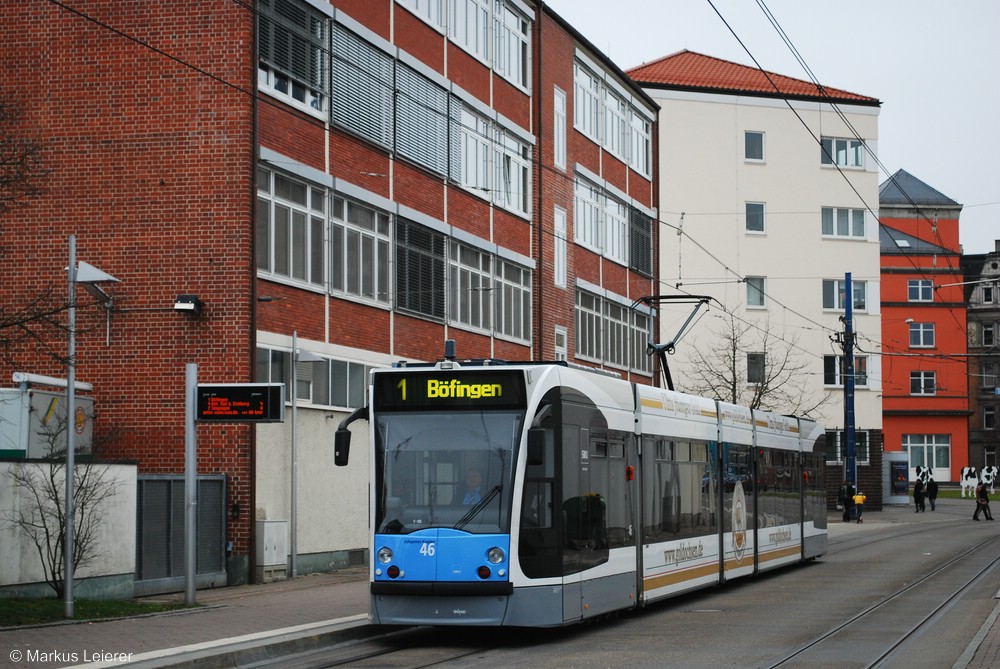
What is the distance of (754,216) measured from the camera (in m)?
66.0

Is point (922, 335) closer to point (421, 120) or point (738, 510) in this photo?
point (421, 120)

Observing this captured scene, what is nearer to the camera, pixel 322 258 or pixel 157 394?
pixel 157 394

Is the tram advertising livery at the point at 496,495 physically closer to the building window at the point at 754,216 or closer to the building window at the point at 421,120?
the building window at the point at 421,120

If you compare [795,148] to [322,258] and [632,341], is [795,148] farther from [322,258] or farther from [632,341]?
[322,258]

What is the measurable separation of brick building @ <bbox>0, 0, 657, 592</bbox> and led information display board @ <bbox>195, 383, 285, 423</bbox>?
9.18 feet

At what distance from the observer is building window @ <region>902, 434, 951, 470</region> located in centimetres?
10000

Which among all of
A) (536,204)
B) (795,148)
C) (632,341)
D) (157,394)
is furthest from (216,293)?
(795,148)

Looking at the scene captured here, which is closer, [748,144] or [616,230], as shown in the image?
[616,230]

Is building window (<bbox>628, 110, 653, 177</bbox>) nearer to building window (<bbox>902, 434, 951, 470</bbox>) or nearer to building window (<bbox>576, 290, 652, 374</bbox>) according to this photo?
building window (<bbox>576, 290, 652, 374</bbox>)

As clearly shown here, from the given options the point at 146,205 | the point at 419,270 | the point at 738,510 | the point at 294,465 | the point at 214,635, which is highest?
the point at 146,205

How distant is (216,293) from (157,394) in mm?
1873

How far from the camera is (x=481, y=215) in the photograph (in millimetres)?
35656

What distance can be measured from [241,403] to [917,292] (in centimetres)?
8451

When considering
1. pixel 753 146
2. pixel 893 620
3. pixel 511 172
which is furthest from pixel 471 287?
pixel 753 146
